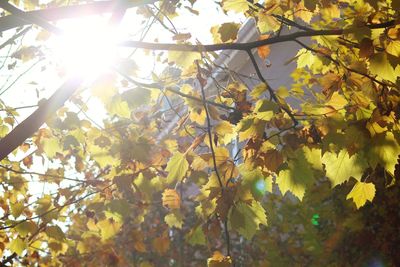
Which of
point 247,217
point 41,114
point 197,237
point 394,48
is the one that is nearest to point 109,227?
point 197,237

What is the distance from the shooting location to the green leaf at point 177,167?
2982 mm

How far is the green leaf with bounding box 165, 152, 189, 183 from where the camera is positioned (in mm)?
2982

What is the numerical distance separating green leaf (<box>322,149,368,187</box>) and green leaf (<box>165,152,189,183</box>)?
89 cm

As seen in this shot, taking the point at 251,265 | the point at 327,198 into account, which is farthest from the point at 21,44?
the point at 251,265

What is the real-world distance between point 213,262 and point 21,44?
121 inches

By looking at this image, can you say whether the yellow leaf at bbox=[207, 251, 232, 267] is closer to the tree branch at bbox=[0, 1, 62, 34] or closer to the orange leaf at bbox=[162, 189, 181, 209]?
the orange leaf at bbox=[162, 189, 181, 209]

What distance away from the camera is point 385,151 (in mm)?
2547

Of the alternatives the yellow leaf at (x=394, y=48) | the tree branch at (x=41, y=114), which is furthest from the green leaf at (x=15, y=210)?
the yellow leaf at (x=394, y=48)

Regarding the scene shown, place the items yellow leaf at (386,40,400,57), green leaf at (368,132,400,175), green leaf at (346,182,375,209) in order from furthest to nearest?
green leaf at (346,182,375,209) → yellow leaf at (386,40,400,57) → green leaf at (368,132,400,175)

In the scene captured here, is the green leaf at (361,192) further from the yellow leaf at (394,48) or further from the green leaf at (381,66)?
the yellow leaf at (394,48)

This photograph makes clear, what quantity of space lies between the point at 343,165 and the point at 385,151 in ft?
0.83

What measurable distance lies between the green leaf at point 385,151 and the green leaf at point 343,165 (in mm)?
83

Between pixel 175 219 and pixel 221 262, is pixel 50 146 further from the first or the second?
pixel 221 262

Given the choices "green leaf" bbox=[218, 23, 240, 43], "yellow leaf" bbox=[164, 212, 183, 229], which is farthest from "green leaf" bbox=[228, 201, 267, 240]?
"green leaf" bbox=[218, 23, 240, 43]
